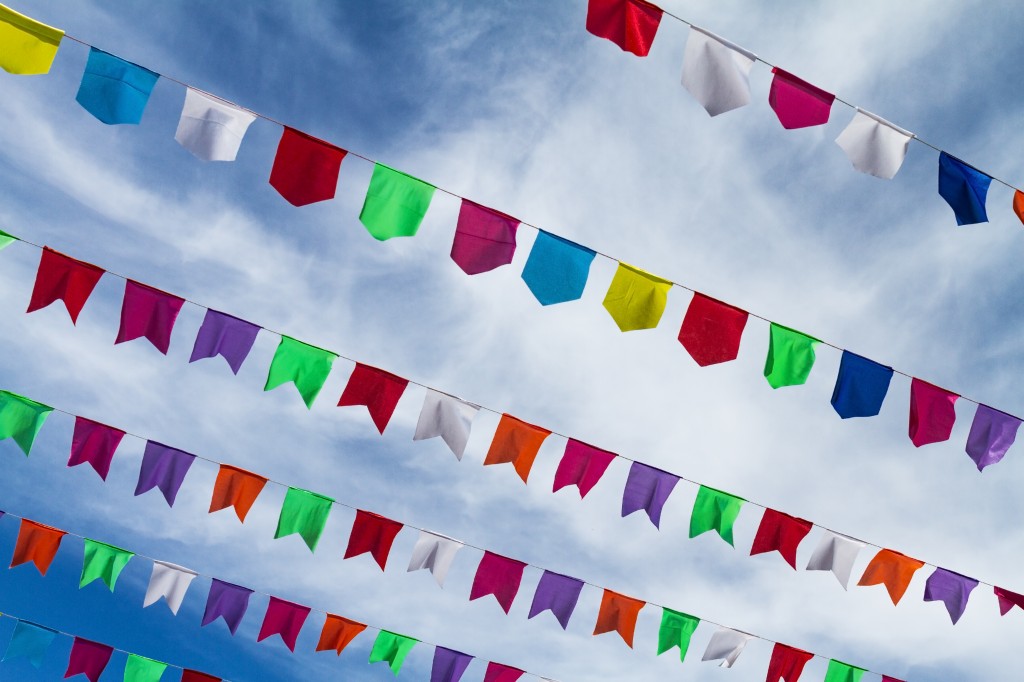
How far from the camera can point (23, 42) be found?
5.73 m

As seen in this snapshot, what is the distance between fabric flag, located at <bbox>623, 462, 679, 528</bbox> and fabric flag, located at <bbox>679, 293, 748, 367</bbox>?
1606mm

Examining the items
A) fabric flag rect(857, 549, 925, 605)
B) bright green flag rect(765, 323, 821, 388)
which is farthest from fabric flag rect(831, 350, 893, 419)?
fabric flag rect(857, 549, 925, 605)

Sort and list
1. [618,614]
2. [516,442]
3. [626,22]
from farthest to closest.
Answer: [618,614] → [516,442] → [626,22]

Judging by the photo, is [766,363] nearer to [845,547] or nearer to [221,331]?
[845,547]

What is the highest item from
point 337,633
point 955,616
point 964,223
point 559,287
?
point 964,223

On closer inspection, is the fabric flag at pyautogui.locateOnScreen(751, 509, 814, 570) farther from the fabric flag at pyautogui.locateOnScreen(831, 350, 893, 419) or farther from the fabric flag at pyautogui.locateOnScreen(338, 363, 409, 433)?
the fabric flag at pyautogui.locateOnScreen(338, 363, 409, 433)

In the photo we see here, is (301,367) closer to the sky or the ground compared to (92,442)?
closer to the sky

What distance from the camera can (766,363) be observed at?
723 cm

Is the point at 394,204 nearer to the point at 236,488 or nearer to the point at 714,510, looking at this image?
the point at 236,488

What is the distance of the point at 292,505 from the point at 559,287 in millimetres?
3760

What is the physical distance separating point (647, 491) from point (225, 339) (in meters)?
4.25

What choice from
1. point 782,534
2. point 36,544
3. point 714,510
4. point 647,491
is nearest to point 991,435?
point 782,534

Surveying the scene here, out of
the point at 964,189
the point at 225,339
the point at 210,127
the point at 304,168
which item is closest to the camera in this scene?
the point at 210,127

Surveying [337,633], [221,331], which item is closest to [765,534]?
[337,633]
